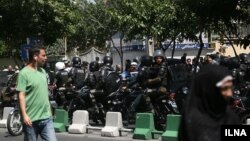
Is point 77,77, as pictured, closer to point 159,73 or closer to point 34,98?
point 159,73

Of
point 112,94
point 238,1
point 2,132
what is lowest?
point 2,132

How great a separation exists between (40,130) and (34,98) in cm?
39

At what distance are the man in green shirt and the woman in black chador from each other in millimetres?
3430

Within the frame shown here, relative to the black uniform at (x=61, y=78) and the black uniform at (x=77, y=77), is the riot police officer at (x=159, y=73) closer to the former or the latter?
the black uniform at (x=77, y=77)

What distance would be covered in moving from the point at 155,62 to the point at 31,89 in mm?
5694

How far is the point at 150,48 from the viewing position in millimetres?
40250

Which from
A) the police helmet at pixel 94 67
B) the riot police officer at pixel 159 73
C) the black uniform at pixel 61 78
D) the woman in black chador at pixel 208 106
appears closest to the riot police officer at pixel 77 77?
the black uniform at pixel 61 78

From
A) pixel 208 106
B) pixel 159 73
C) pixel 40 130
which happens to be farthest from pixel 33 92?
pixel 159 73

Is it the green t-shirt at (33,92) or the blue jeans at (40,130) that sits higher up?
the green t-shirt at (33,92)

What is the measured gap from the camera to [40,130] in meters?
6.63

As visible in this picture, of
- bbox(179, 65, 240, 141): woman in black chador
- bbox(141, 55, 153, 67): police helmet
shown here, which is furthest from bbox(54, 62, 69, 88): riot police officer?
bbox(179, 65, 240, 141): woman in black chador

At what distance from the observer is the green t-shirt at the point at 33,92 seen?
21.4 feet

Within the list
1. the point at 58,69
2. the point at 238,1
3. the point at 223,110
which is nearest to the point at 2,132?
the point at 58,69

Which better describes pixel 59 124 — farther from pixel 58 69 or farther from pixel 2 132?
pixel 58 69
